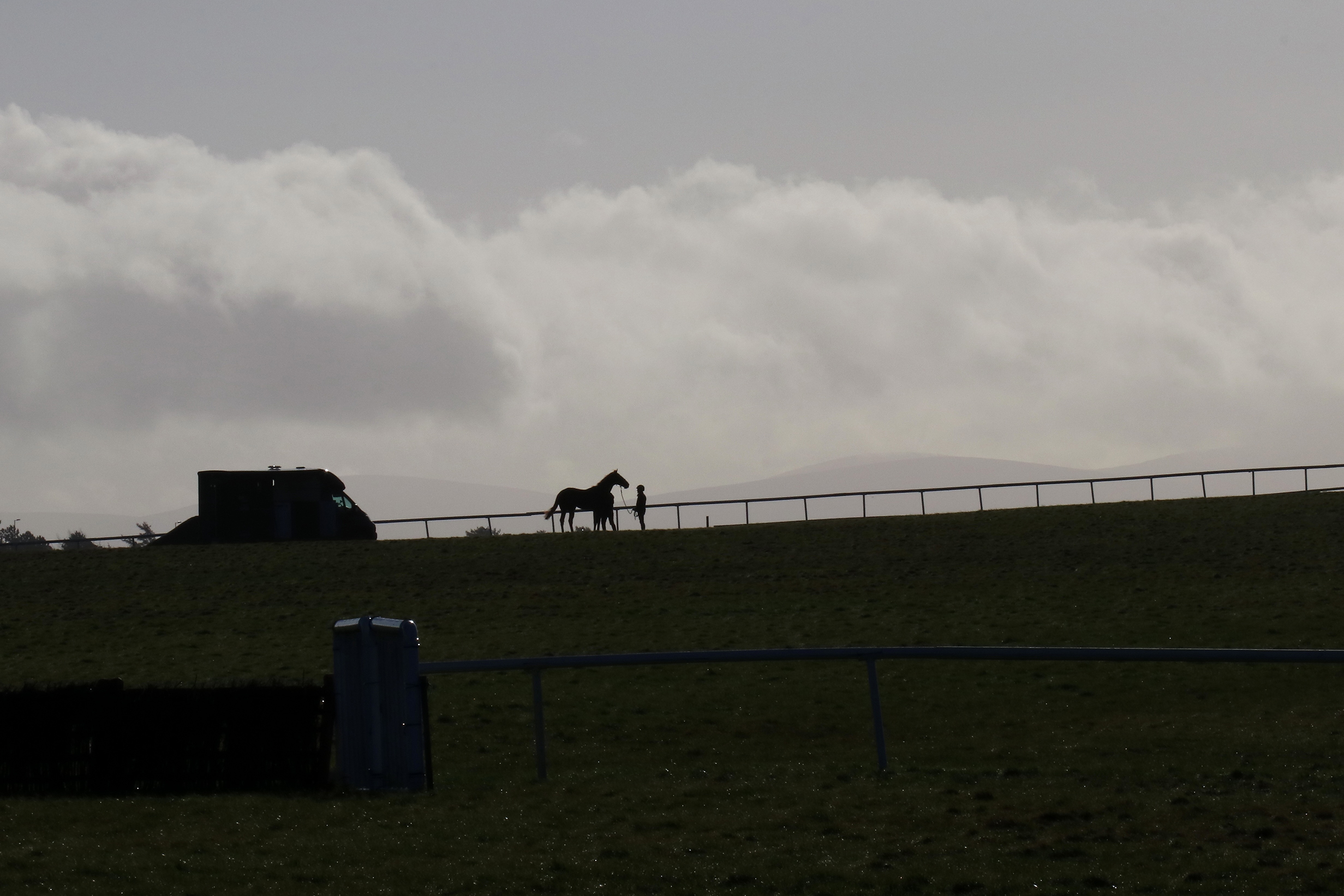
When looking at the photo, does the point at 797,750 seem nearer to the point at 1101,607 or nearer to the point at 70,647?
the point at 1101,607

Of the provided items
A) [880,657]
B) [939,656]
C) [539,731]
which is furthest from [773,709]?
Answer: [880,657]

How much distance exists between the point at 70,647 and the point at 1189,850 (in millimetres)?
26693

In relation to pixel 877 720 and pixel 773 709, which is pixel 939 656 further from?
pixel 773 709

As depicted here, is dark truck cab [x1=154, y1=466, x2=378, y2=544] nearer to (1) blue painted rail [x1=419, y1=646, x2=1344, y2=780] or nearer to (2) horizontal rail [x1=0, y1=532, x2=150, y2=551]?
(2) horizontal rail [x1=0, y1=532, x2=150, y2=551]

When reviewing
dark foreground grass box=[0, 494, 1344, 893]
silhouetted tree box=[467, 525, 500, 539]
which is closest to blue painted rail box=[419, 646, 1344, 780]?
dark foreground grass box=[0, 494, 1344, 893]

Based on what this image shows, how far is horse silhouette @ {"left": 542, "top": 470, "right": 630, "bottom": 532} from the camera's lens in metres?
50.0

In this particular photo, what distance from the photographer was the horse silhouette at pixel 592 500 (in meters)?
50.0

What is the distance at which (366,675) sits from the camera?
1138 centimetres

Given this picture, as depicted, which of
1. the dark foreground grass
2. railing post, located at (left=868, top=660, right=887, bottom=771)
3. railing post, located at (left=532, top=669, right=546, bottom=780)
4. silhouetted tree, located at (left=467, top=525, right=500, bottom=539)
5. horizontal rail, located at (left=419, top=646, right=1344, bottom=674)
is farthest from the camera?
silhouetted tree, located at (left=467, top=525, right=500, bottom=539)

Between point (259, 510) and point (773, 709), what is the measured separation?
1297 inches

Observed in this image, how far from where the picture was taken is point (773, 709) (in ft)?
67.1

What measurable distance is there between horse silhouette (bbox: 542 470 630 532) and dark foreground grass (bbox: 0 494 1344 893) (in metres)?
5.05

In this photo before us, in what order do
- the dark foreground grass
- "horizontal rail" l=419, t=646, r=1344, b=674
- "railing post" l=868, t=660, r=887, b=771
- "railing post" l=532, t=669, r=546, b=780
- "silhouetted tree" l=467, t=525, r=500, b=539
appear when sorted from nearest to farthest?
1. the dark foreground grass
2. "horizontal rail" l=419, t=646, r=1344, b=674
3. "railing post" l=868, t=660, r=887, b=771
4. "railing post" l=532, t=669, r=546, b=780
5. "silhouetted tree" l=467, t=525, r=500, b=539

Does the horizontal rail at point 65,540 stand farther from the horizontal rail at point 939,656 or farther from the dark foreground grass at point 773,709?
the horizontal rail at point 939,656
